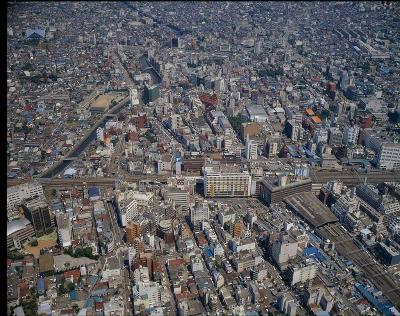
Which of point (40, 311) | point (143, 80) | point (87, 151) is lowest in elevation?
point (40, 311)

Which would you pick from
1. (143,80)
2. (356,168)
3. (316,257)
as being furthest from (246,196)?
(143,80)

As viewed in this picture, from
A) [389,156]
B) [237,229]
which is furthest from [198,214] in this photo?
[389,156]

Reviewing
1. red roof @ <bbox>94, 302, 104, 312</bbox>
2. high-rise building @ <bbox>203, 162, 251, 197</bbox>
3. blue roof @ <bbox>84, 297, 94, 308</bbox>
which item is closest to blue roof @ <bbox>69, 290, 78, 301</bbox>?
blue roof @ <bbox>84, 297, 94, 308</bbox>

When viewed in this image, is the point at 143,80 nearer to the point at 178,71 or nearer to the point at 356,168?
the point at 178,71

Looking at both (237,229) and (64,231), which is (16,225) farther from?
(237,229)

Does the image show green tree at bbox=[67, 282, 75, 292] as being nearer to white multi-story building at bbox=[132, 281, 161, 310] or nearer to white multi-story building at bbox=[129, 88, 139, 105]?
white multi-story building at bbox=[132, 281, 161, 310]
